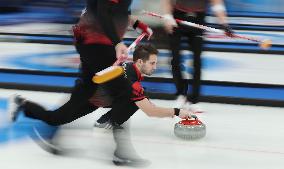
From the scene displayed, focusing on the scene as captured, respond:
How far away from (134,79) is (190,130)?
585 millimetres

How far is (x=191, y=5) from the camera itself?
3.77 metres

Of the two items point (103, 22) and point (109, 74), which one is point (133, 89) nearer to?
point (109, 74)

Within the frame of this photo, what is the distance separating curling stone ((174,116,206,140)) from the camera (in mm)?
3262

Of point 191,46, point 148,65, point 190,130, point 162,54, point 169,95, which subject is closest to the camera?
point 148,65

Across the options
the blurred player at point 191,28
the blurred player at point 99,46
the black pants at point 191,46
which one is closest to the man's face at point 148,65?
the blurred player at point 99,46

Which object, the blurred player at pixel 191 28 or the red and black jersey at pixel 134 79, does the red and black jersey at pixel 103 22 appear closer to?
the red and black jersey at pixel 134 79

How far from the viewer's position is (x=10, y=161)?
2.91 meters

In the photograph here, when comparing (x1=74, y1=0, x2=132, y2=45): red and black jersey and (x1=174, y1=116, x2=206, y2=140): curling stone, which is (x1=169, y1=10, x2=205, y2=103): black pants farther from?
(x1=74, y1=0, x2=132, y2=45): red and black jersey

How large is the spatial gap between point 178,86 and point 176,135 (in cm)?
82

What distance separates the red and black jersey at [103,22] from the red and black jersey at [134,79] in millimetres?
267

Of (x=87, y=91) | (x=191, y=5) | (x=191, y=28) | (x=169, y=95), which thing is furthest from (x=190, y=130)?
(x=169, y=95)

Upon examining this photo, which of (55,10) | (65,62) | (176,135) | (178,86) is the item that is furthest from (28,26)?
(176,135)

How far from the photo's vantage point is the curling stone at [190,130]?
A: 10.7ft

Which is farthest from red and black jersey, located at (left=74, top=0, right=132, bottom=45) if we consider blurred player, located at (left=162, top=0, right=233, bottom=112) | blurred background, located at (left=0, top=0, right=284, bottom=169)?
blurred player, located at (left=162, top=0, right=233, bottom=112)
